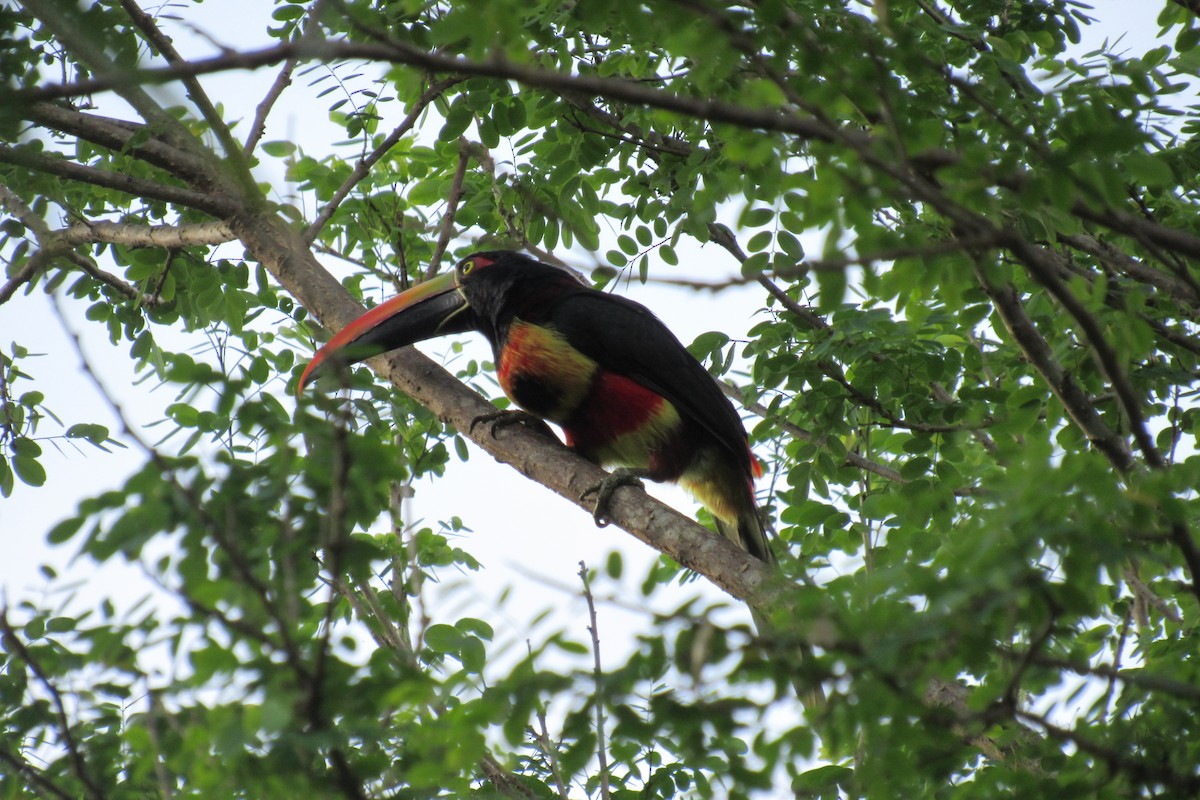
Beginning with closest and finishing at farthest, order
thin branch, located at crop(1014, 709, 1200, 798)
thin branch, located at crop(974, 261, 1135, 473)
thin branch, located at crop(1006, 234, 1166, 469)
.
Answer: thin branch, located at crop(1014, 709, 1200, 798), thin branch, located at crop(1006, 234, 1166, 469), thin branch, located at crop(974, 261, 1135, 473)

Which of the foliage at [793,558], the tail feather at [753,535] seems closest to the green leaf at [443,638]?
the foliage at [793,558]

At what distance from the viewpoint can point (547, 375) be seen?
16.5 ft

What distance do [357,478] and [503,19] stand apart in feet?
2.71

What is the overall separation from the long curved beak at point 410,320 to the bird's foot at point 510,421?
49 cm

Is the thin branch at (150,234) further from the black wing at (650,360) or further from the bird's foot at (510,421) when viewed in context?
the black wing at (650,360)

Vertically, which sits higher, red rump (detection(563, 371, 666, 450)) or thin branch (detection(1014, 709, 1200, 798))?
red rump (detection(563, 371, 666, 450))

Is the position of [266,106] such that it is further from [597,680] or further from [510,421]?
[597,680]

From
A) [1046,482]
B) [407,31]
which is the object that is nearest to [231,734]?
[1046,482]

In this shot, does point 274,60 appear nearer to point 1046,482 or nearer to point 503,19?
point 503,19

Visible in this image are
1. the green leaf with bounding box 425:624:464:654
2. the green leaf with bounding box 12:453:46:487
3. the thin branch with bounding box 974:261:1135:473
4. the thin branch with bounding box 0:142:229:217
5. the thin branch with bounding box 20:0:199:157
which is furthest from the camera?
the green leaf with bounding box 12:453:46:487

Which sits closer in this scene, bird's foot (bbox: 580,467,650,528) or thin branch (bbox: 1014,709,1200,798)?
thin branch (bbox: 1014,709,1200,798)

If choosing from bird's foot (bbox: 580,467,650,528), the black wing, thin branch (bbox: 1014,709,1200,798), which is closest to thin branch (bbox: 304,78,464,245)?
the black wing

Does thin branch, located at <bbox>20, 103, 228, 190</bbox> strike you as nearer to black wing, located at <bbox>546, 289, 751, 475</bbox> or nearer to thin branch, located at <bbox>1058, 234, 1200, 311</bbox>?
black wing, located at <bbox>546, 289, 751, 475</bbox>

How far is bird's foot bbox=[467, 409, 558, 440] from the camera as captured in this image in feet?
14.3
